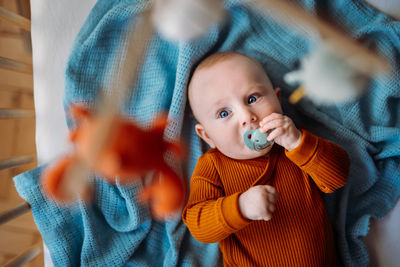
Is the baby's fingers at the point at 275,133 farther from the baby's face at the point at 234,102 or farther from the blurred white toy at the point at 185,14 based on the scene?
the blurred white toy at the point at 185,14

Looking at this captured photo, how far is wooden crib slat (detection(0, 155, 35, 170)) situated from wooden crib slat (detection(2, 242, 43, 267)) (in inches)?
7.6

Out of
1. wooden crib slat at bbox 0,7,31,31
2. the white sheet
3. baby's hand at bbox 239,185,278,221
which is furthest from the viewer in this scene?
the white sheet

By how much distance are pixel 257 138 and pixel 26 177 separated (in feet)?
1.67

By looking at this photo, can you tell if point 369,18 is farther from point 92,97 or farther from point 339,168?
point 92,97

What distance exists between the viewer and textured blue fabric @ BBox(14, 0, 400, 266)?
0.70m

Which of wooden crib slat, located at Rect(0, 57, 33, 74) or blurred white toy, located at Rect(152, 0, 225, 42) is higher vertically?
blurred white toy, located at Rect(152, 0, 225, 42)

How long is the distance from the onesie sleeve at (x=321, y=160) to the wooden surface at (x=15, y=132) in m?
0.62

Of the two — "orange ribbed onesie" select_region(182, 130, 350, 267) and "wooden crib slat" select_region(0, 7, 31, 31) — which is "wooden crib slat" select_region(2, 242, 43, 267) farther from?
"wooden crib slat" select_region(0, 7, 31, 31)

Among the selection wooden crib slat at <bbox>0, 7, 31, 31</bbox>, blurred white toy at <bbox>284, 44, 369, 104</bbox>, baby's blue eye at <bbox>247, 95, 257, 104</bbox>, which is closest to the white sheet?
wooden crib slat at <bbox>0, 7, 31, 31</bbox>

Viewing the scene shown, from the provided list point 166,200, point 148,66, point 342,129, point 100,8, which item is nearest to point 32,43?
point 100,8

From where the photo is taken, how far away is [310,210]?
0.63 metres

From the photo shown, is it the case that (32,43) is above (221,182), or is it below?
above

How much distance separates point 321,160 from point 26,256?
661 millimetres

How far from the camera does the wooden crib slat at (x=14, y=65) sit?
66cm
